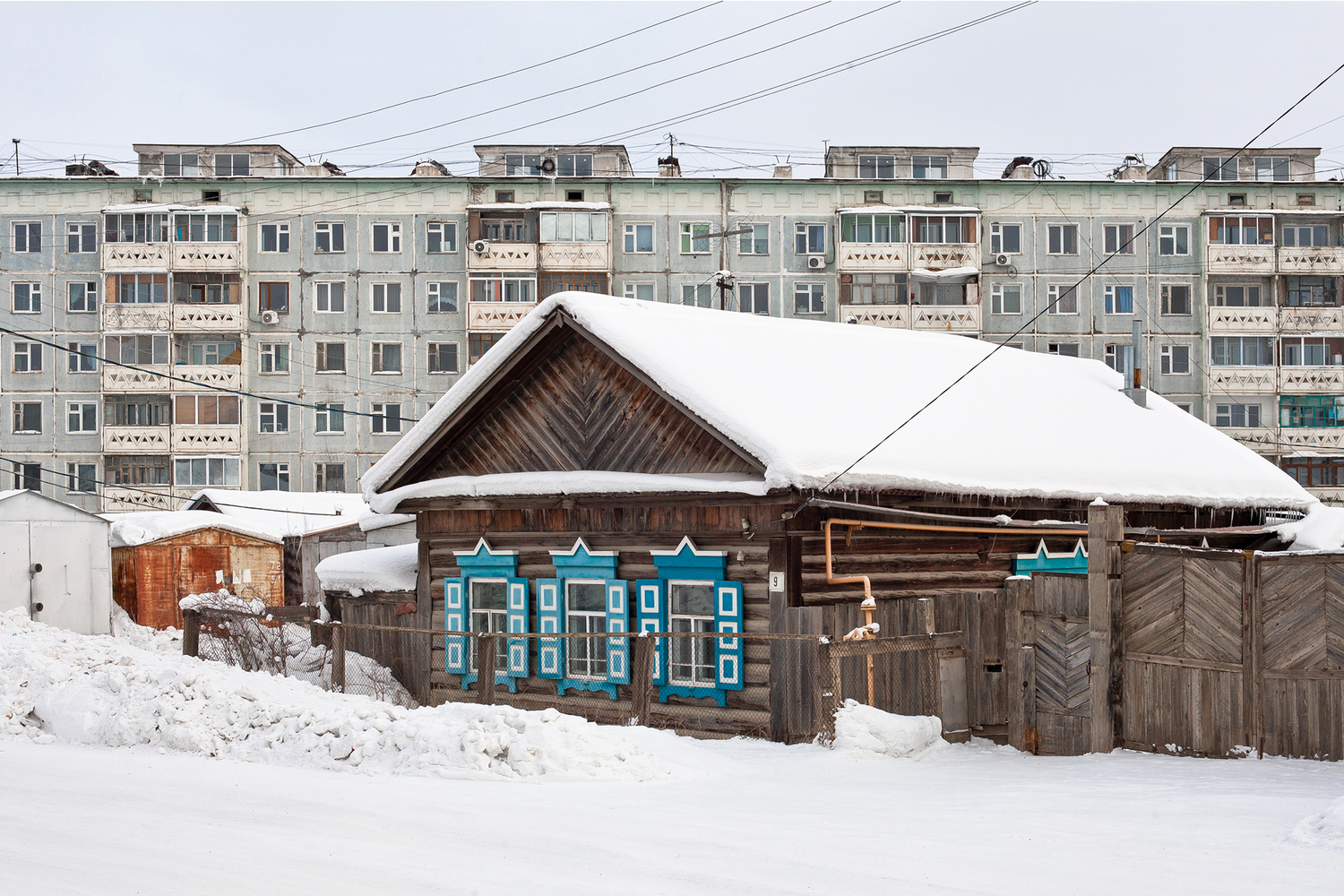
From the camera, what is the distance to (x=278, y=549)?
40.3m

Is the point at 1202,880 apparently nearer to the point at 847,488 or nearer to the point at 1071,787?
the point at 1071,787

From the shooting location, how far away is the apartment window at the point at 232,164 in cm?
6172

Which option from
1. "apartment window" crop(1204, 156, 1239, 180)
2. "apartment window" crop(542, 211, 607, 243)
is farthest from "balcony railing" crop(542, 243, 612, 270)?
"apartment window" crop(1204, 156, 1239, 180)

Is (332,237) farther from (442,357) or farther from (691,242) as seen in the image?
(691,242)

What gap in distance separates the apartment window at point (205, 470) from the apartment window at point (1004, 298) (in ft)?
112

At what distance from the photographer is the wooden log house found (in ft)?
53.9

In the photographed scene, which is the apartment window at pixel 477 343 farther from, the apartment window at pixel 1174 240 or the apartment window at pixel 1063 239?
the apartment window at pixel 1174 240

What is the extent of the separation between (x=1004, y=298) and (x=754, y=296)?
11.3 m

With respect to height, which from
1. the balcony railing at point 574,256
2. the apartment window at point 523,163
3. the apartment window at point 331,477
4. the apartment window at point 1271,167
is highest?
the apartment window at point 523,163

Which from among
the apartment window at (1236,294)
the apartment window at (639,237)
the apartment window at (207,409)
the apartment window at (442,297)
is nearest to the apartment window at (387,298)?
the apartment window at (442,297)

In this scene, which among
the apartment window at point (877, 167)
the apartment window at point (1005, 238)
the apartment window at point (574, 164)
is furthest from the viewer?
the apartment window at point (877, 167)

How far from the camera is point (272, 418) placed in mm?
57625

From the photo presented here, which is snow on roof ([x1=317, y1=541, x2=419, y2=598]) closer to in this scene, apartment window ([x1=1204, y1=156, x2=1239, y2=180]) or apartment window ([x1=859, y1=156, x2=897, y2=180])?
apartment window ([x1=859, y1=156, x2=897, y2=180])

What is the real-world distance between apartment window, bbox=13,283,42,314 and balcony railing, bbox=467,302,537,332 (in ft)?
64.8
